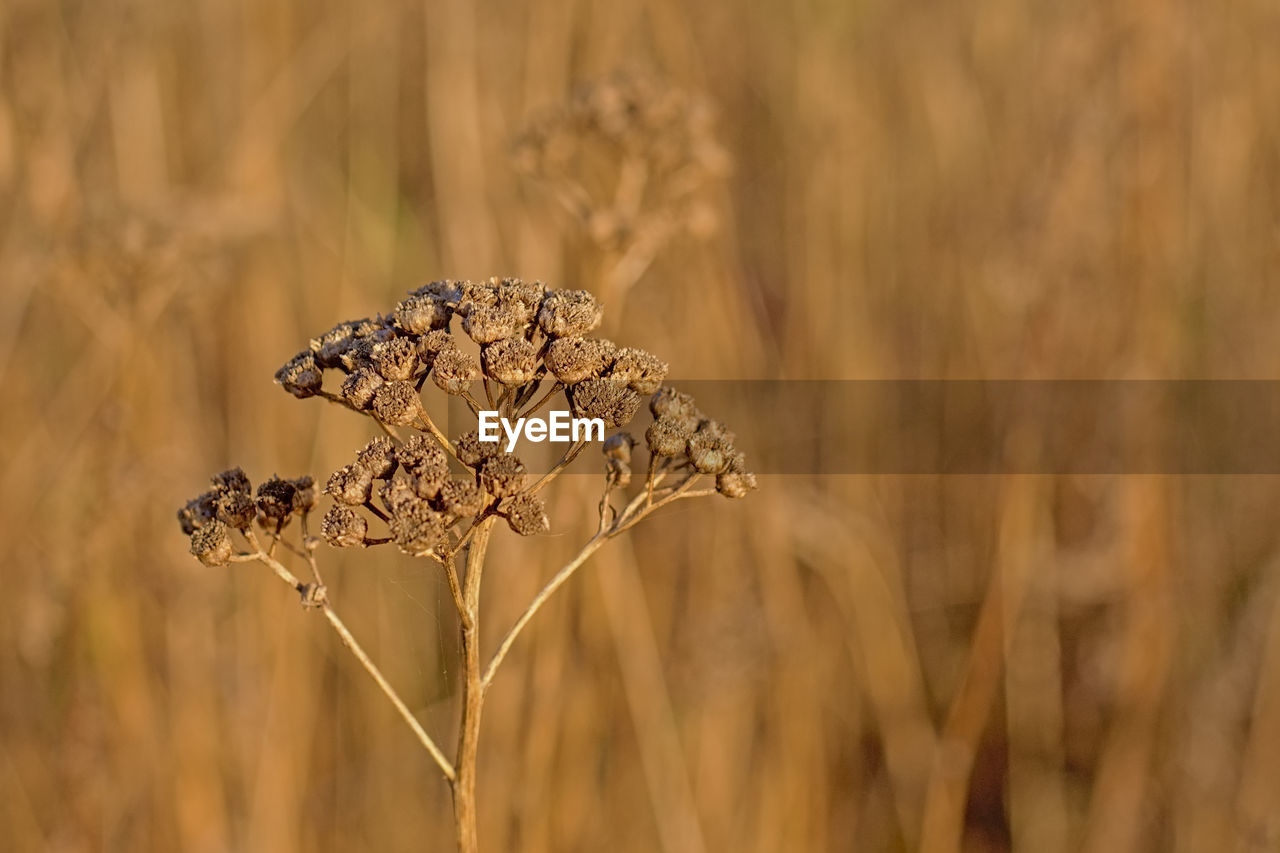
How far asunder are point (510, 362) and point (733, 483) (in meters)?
0.34

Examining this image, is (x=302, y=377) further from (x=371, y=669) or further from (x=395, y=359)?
(x=371, y=669)

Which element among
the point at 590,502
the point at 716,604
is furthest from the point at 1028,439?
the point at 590,502

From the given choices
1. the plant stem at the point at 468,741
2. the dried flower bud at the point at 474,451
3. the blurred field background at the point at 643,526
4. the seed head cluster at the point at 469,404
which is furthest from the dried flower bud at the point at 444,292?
the blurred field background at the point at 643,526

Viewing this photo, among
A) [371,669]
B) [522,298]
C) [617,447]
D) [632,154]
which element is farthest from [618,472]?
[632,154]

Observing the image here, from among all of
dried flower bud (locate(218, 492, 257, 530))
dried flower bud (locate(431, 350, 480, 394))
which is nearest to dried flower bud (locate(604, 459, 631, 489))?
dried flower bud (locate(431, 350, 480, 394))

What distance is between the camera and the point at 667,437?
1.35 metres

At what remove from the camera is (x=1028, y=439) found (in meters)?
3.10

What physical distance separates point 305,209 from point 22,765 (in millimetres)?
1887

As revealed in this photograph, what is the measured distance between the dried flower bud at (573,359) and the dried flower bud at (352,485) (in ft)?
0.86

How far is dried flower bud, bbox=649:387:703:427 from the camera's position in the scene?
1.39 metres

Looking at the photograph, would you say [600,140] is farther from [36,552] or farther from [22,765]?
[22,765]

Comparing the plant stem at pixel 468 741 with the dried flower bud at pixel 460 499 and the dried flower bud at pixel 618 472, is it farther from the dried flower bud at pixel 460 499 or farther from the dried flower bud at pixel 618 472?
the dried flower bud at pixel 618 472

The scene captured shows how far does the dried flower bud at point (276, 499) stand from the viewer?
1.35 meters

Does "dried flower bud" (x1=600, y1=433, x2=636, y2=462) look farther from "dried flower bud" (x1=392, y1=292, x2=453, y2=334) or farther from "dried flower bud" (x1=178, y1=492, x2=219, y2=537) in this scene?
"dried flower bud" (x1=178, y1=492, x2=219, y2=537)
